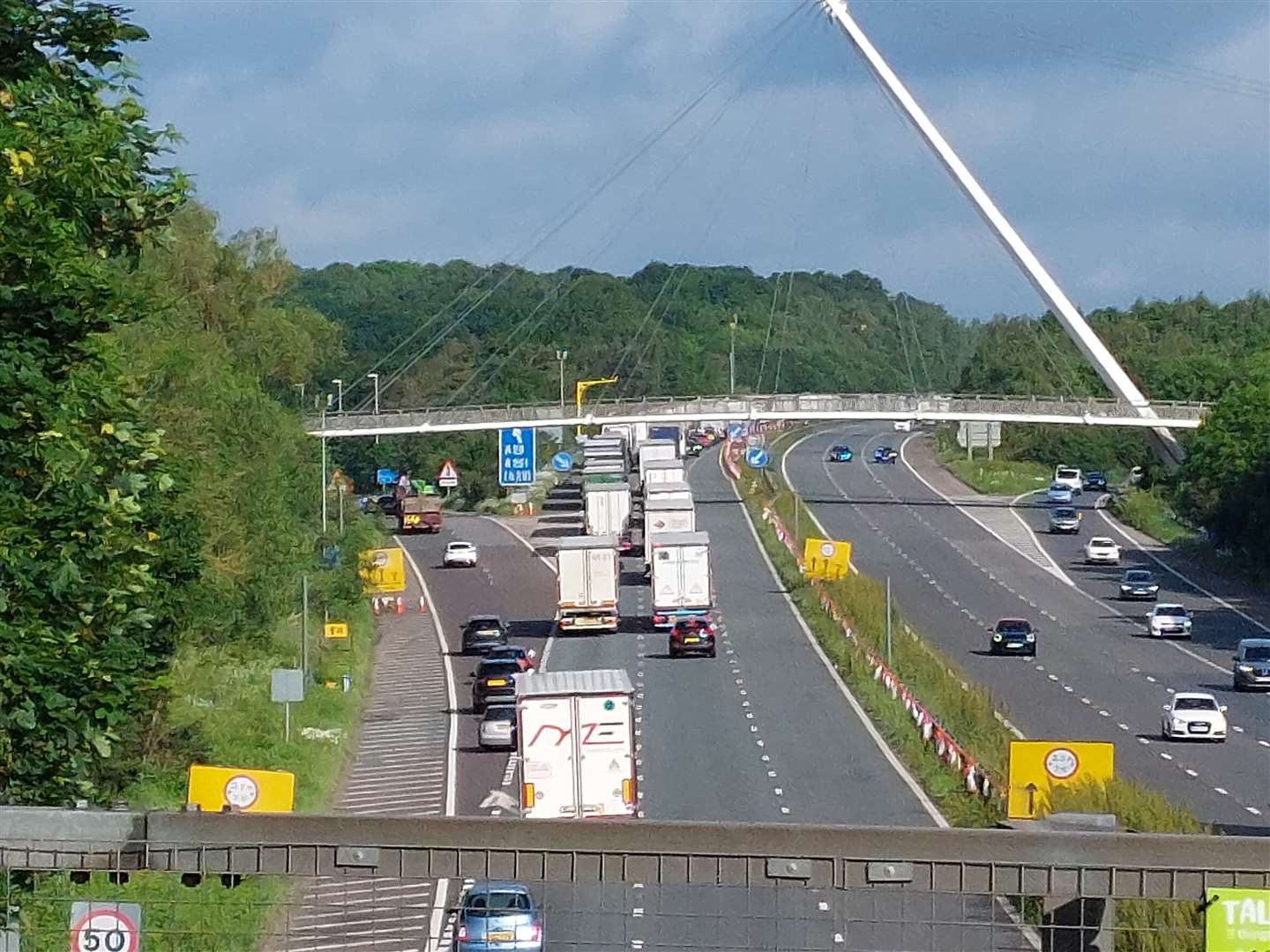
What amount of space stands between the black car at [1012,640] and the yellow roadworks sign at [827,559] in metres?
13.3

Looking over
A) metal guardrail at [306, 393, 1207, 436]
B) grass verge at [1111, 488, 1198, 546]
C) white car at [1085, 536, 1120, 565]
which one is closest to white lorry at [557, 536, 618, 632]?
white car at [1085, 536, 1120, 565]

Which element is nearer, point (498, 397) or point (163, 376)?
point (163, 376)

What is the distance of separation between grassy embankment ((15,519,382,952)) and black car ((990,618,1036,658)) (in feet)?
61.1

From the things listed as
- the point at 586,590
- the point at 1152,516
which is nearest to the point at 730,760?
the point at 586,590

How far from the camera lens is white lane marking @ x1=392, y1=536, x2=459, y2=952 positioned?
25203mm

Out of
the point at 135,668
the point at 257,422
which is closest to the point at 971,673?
the point at 257,422

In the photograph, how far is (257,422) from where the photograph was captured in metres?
61.6

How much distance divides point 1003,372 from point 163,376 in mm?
127980

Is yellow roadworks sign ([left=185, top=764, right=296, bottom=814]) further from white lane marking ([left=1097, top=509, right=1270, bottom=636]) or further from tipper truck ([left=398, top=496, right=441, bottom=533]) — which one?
tipper truck ([left=398, top=496, right=441, bottom=533])

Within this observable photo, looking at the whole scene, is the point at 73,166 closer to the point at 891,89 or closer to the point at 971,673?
the point at 971,673

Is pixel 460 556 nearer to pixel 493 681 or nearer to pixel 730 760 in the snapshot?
pixel 493 681

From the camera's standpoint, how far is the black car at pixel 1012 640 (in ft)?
214

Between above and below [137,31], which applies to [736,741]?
below

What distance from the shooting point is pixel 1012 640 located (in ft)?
214
